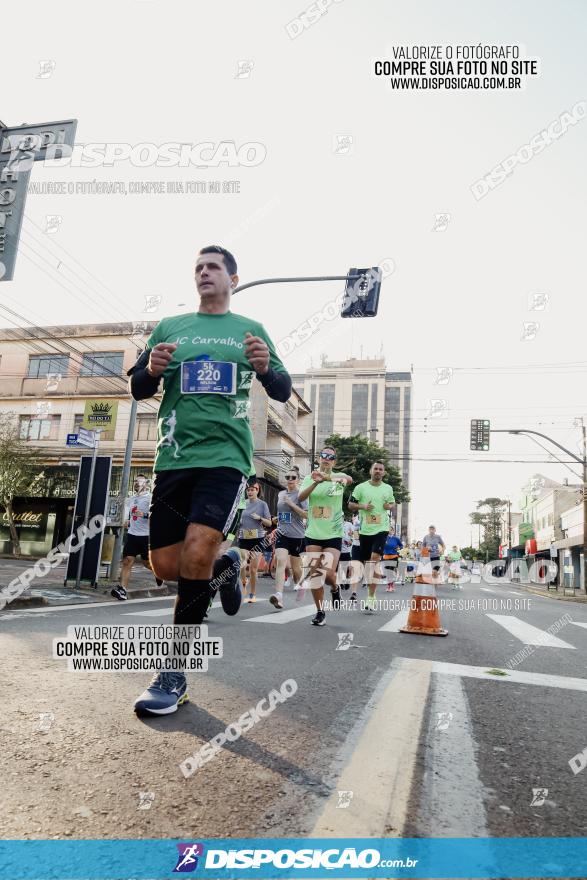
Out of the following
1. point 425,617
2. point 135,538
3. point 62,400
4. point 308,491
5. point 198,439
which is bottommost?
point 425,617

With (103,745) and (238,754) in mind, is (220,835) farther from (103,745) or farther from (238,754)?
(103,745)

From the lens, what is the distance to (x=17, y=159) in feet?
34.1

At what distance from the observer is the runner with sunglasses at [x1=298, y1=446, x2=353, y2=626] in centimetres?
697

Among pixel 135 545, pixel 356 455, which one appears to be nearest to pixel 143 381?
pixel 135 545

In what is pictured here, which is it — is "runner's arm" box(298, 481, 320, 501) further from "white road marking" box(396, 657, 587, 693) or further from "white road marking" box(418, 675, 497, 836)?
"white road marking" box(418, 675, 497, 836)

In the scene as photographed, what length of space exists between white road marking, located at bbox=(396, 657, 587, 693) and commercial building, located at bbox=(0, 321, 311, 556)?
27304mm

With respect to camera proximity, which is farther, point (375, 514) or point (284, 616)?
point (375, 514)

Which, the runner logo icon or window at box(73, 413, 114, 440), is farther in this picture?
window at box(73, 413, 114, 440)

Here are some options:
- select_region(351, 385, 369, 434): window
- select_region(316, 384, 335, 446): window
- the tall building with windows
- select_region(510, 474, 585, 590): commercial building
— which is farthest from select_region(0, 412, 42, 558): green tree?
select_region(351, 385, 369, 434): window

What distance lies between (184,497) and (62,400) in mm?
32147

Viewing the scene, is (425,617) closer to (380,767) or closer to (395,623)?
(395,623)

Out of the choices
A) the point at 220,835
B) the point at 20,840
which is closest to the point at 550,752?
the point at 220,835

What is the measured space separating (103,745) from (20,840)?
655 mm

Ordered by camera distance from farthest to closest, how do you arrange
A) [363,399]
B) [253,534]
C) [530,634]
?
[363,399]
[253,534]
[530,634]
